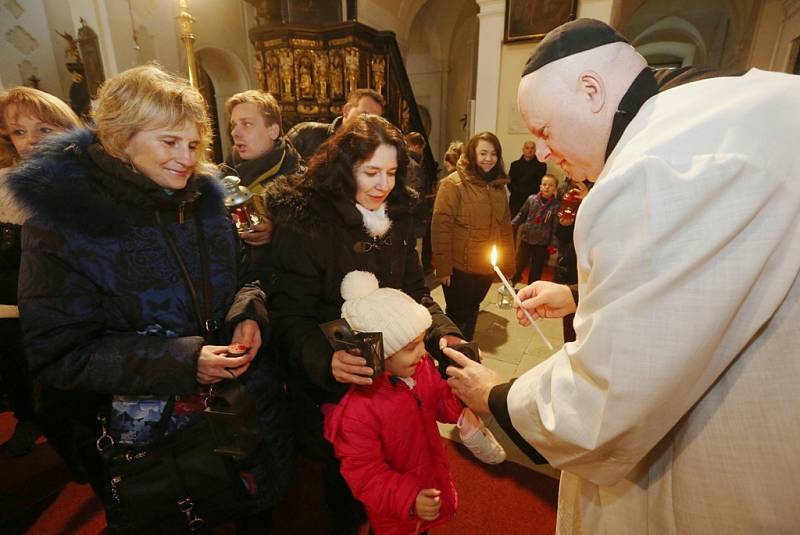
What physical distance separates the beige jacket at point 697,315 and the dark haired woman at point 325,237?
87 centimetres

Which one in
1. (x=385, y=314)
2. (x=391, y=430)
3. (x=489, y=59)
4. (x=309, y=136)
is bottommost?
(x=391, y=430)

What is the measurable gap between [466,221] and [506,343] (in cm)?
150

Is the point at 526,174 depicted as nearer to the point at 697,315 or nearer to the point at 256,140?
the point at 256,140

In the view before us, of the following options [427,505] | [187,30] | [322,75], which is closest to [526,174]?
[322,75]

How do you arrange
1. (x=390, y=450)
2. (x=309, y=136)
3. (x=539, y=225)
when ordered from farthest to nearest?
1. (x=539, y=225)
2. (x=309, y=136)
3. (x=390, y=450)

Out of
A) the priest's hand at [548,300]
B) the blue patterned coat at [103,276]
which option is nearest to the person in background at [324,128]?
the blue patterned coat at [103,276]

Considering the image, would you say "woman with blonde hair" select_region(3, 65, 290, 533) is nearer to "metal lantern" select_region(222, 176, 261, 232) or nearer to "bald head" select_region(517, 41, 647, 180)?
"metal lantern" select_region(222, 176, 261, 232)

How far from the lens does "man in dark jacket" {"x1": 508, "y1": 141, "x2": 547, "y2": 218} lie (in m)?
6.66

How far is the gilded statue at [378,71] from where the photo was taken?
8.21 m

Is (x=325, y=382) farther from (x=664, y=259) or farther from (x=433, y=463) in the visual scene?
(x=664, y=259)

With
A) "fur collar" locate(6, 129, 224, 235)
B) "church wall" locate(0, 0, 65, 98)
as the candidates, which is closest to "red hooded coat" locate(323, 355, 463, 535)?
"fur collar" locate(6, 129, 224, 235)

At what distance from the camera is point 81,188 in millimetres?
1215

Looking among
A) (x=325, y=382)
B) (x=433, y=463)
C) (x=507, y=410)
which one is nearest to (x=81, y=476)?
(x=325, y=382)

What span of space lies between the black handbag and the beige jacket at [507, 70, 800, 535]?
3.76 feet
